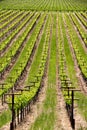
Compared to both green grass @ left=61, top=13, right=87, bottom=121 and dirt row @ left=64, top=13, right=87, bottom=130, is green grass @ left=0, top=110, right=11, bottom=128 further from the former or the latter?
green grass @ left=61, top=13, right=87, bottom=121

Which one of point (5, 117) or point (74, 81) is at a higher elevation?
point (74, 81)

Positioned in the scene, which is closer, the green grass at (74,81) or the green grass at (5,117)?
the green grass at (5,117)

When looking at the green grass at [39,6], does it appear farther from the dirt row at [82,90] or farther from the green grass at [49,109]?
the green grass at [49,109]

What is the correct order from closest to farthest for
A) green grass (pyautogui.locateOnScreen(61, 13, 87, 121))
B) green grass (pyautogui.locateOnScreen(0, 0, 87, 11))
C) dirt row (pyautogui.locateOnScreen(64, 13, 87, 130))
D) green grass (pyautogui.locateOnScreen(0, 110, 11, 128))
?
dirt row (pyautogui.locateOnScreen(64, 13, 87, 130))
green grass (pyautogui.locateOnScreen(0, 110, 11, 128))
green grass (pyautogui.locateOnScreen(61, 13, 87, 121))
green grass (pyautogui.locateOnScreen(0, 0, 87, 11))

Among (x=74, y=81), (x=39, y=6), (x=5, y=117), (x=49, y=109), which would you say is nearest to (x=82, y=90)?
(x=74, y=81)

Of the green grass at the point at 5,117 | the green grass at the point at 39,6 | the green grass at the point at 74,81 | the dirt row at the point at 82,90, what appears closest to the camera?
the dirt row at the point at 82,90

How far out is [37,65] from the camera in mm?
61375

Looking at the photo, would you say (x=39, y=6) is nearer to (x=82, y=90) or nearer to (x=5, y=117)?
(x=82, y=90)

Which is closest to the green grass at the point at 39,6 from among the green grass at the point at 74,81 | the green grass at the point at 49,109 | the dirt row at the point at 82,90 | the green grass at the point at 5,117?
the green grass at the point at 74,81

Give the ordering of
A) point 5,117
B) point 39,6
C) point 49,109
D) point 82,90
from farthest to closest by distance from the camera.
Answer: point 39,6
point 82,90
point 49,109
point 5,117

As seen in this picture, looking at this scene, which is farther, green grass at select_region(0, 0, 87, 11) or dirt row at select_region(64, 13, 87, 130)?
green grass at select_region(0, 0, 87, 11)

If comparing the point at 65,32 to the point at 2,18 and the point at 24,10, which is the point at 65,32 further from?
the point at 24,10

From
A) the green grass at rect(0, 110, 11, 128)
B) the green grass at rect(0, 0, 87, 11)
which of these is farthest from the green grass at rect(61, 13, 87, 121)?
the green grass at rect(0, 0, 87, 11)

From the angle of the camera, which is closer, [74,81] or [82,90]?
[82,90]
